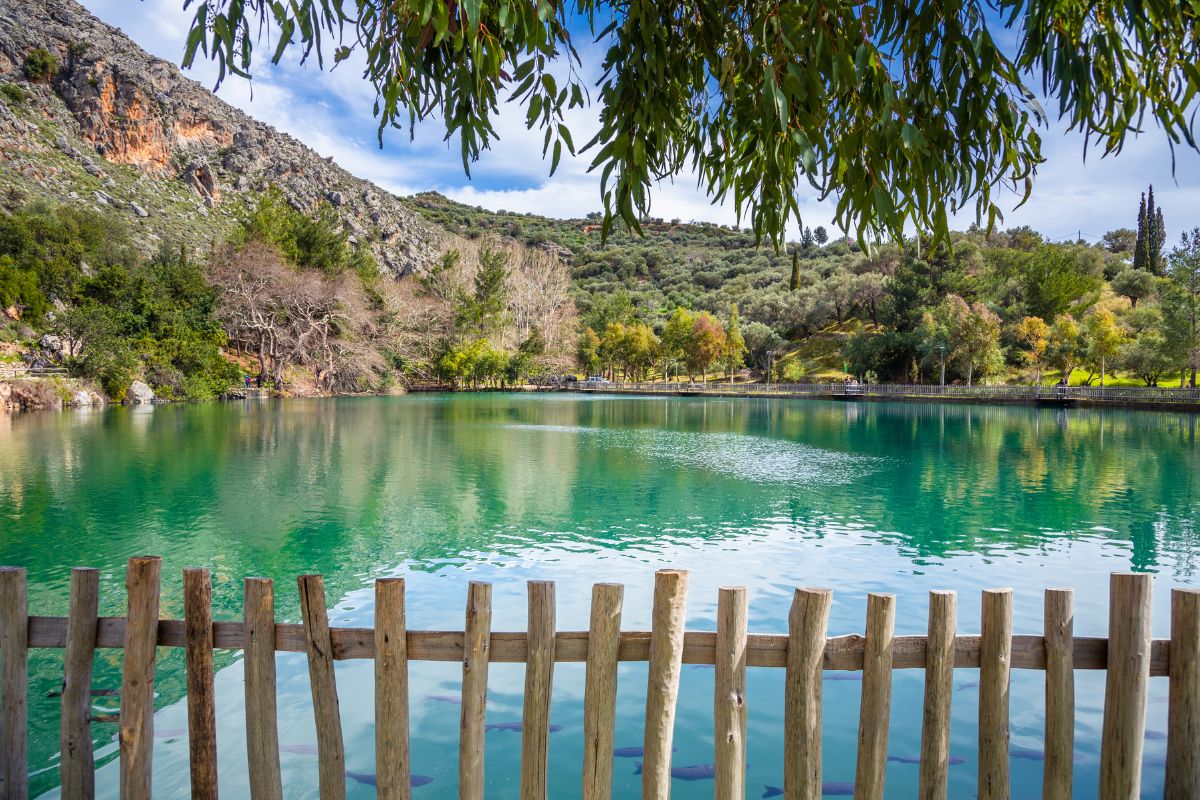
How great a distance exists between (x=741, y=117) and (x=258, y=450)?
18.8 m

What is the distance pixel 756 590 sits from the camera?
806 centimetres

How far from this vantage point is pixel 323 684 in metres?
2.51

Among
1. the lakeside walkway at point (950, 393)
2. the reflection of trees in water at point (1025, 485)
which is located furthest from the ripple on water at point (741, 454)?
the lakeside walkway at point (950, 393)

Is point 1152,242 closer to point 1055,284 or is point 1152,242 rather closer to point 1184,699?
point 1055,284

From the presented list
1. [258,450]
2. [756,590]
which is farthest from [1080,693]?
[258,450]

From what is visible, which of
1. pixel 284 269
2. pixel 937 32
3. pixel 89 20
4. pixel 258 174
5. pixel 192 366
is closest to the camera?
pixel 937 32

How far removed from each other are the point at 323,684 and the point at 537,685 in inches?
28.3

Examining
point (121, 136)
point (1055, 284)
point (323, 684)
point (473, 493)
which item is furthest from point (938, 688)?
point (121, 136)

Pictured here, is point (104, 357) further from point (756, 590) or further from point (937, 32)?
point (937, 32)

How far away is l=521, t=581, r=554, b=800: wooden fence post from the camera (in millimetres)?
2387

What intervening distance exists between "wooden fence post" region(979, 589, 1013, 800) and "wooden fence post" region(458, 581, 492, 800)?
161cm

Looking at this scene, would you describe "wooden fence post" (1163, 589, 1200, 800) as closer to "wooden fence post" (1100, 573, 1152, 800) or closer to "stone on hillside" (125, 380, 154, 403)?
"wooden fence post" (1100, 573, 1152, 800)

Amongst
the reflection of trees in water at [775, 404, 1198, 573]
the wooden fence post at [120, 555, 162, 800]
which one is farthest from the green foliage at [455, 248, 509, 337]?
the wooden fence post at [120, 555, 162, 800]

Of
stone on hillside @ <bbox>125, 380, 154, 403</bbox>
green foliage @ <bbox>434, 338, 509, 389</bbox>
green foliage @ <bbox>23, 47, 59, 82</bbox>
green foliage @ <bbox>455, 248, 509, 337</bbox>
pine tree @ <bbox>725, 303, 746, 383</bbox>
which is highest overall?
green foliage @ <bbox>23, 47, 59, 82</bbox>
